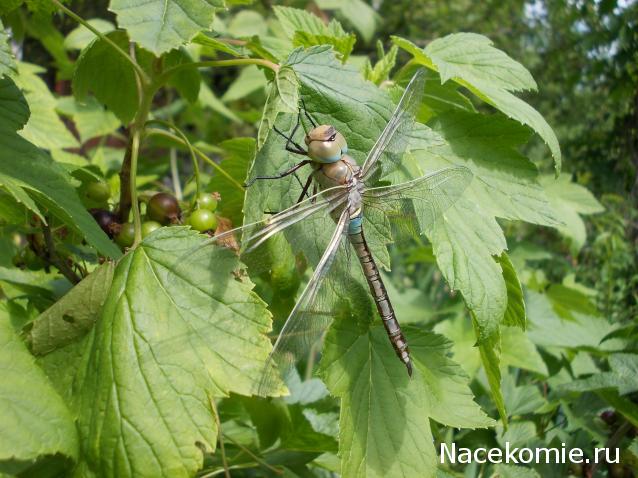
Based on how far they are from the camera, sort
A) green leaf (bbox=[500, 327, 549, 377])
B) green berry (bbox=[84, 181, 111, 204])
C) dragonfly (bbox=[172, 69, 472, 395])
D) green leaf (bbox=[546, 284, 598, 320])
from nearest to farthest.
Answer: dragonfly (bbox=[172, 69, 472, 395])
green berry (bbox=[84, 181, 111, 204])
green leaf (bbox=[500, 327, 549, 377])
green leaf (bbox=[546, 284, 598, 320])

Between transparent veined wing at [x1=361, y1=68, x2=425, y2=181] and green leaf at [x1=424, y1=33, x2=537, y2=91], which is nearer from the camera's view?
transparent veined wing at [x1=361, y1=68, x2=425, y2=181]


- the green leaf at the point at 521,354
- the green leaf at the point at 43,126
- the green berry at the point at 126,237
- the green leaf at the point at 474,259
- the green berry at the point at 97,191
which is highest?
the green leaf at the point at 474,259

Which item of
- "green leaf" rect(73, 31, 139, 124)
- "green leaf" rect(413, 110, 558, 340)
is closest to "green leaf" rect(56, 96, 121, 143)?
"green leaf" rect(73, 31, 139, 124)

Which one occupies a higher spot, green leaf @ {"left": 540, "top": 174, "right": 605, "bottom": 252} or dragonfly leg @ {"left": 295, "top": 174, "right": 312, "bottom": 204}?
dragonfly leg @ {"left": 295, "top": 174, "right": 312, "bottom": 204}

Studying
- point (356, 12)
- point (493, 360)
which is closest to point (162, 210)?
point (493, 360)

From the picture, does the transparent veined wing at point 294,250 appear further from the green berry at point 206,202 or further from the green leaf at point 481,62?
the green leaf at point 481,62

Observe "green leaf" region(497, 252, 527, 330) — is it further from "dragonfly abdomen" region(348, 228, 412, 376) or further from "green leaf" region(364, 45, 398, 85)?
"green leaf" region(364, 45, 398, 85)

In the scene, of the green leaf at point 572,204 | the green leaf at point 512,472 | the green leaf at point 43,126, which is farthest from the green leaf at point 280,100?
the green leaf at point 572,204
